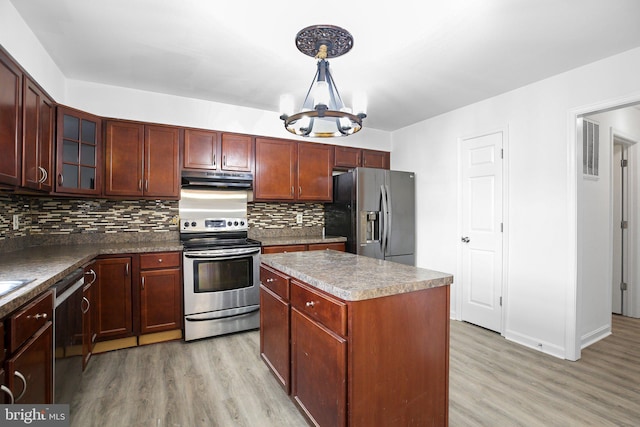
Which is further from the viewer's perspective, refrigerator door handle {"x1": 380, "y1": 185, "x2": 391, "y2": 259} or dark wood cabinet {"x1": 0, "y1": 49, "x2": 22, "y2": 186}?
refrigerator door handle {"x1": 380, "y1": 185, "x2": 391, "y2": 259}

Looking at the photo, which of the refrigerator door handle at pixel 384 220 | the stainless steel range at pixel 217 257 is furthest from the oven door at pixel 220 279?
the refrigerator door handle at pixel 384 220

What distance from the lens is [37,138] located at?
7.26ft

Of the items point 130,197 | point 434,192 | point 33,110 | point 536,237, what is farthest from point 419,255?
point 33,110

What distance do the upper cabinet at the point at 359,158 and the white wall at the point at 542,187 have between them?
122 centimetres

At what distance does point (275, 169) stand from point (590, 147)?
323cm

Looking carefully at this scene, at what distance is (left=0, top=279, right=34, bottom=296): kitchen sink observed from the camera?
130cm

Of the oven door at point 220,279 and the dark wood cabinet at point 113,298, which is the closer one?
the dark wood cabinet at point 113,298

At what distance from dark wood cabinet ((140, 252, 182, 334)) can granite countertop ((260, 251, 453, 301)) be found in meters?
1.27

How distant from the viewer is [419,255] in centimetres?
425

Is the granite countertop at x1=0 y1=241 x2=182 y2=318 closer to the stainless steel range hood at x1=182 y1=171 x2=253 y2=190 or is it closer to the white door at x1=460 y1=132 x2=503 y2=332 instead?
the stainless steel range hood at x1=182 y1=171 x2=253 y2=190

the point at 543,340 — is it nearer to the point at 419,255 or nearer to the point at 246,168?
the point at 419,255

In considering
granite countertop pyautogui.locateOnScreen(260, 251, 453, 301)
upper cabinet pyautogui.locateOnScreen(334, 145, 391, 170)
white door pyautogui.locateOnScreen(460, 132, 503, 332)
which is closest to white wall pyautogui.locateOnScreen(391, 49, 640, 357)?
white door pyautogui.locateOnScreen(460, 132, 503, 332)

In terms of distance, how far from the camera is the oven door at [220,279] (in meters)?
3.05

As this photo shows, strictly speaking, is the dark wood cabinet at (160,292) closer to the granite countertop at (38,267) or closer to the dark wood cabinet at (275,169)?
the granite countertop at (38,267)
